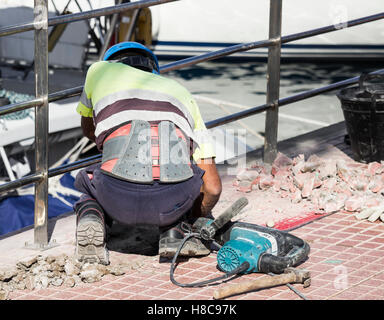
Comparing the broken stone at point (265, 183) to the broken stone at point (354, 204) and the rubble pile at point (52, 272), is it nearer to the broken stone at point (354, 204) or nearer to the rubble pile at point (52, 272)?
the broken stone at point (354, 204)

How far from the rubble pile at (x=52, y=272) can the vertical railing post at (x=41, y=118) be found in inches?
11.8

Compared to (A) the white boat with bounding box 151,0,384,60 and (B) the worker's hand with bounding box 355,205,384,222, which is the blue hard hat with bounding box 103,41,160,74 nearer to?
(B) the worker's hand with bounding box 355,205,384,222

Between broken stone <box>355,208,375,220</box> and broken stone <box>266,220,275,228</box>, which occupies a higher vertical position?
broken stone <box>355,208,375,220</box>

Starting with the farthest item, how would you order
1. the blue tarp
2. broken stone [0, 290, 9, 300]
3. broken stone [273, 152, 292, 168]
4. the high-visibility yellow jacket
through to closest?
the blue tarp < broken stone [273, 152, 292, 168] < the high-visibility yellow jacket < broken stone [0, 290, 9, 300]

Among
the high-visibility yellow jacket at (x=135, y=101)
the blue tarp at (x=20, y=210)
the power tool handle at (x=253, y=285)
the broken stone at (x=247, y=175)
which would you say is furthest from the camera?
the blue tarp at (x=20, y=210)

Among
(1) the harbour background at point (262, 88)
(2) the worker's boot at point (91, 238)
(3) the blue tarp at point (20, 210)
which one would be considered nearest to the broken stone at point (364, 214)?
(2) the worker's boot at point (91, 238)

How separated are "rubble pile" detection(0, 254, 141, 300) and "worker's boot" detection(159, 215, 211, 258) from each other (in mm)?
171

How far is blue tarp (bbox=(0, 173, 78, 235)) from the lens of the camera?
7.42 metres

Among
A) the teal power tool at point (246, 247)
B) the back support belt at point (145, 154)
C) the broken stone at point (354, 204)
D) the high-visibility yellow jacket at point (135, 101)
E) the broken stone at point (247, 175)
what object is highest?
the high-visibility yellow jacket at point (135, 101)

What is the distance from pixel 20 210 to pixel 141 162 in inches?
171

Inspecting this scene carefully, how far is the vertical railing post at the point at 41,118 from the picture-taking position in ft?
12.3

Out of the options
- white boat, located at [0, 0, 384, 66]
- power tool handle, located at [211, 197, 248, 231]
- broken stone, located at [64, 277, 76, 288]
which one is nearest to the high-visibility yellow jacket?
power tool handle, located at [211, 197, 248, 231]

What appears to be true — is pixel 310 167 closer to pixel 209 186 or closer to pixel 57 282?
pixel 209 186

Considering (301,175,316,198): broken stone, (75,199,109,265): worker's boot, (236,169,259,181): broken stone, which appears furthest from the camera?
(236,169,259,181): broken stone
